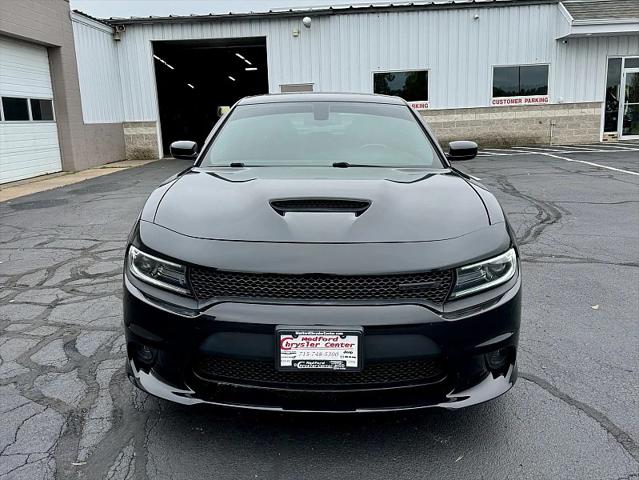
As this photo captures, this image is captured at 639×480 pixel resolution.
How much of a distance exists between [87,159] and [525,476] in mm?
15651

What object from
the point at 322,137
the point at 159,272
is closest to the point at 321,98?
the point at 322,137

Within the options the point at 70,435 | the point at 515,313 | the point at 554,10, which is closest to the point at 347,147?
the point at 515,313

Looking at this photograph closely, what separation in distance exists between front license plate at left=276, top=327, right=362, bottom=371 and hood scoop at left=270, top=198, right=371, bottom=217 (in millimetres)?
579

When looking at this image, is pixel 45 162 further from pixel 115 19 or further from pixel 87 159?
pixel 115 19

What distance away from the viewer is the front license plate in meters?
2.11

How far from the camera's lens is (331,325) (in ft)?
6.91

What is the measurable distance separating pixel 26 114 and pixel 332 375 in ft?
45.1

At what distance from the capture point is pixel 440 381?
223cm

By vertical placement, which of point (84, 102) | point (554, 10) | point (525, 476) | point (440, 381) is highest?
point (554, 10)

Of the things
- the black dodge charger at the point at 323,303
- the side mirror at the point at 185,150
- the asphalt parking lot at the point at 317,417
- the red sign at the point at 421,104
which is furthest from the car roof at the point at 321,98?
the red sign at the point at 421,104

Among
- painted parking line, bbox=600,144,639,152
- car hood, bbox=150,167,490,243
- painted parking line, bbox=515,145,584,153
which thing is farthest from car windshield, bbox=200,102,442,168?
painted parking line, bbox=600,144,639,152

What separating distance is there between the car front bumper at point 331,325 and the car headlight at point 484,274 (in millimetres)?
50

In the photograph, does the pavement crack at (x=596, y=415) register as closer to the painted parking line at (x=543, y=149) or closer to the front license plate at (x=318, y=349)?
the front license plate at (x=318, y=349)

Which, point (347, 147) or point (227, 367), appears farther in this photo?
point (347, 147)
